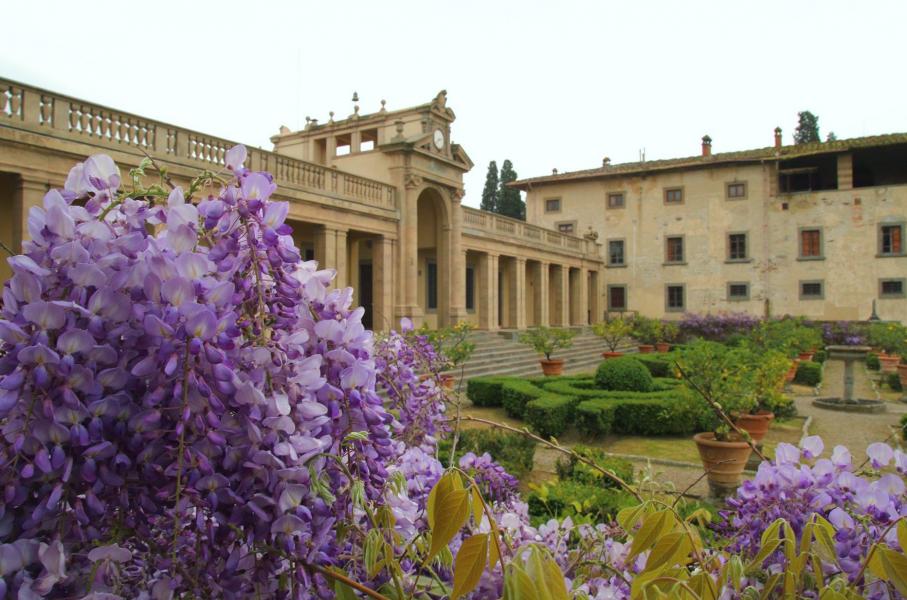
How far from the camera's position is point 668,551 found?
3.66 ft

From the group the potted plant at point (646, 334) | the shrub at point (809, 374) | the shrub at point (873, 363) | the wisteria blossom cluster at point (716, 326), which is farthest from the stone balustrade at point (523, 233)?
the shrub at point (873, 363)

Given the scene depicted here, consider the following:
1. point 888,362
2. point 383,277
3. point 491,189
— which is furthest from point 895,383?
point 491,189

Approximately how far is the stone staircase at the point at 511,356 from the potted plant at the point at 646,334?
1755 mm

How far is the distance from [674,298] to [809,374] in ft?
55.5

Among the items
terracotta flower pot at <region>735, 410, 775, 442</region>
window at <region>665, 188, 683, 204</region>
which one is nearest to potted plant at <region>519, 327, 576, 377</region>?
terracotta flower pot at <region>735, 410, 775, 442</region>

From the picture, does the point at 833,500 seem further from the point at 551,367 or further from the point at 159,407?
the point at 551,367

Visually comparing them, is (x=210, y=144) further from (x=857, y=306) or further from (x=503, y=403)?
(x=857, y=306)

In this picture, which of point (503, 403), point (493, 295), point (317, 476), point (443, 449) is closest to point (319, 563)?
point (317, 476)

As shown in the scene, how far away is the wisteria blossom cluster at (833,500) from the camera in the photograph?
1.34 metres

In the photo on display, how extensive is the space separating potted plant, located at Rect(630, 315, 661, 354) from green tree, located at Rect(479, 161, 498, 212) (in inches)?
995

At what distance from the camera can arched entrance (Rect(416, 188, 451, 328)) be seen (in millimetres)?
22656

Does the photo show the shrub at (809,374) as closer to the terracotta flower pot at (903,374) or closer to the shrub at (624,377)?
the terracotta flower pot at (903,374)

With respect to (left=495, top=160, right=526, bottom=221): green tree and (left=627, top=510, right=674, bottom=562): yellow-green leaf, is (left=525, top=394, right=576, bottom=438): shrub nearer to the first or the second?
(left=627, top=510, right=674, bottom=562): yellow-green leaf

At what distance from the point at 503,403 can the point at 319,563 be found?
12.7m
